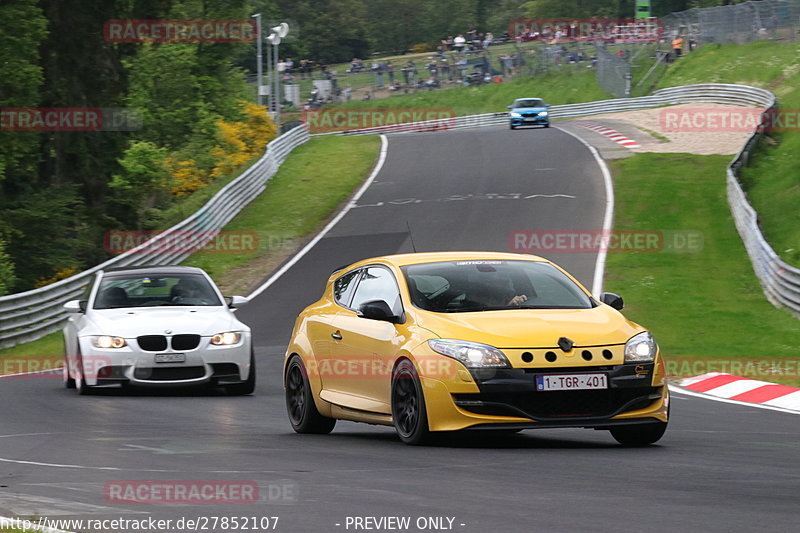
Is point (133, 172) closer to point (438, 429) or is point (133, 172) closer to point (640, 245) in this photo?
point (640, 245)

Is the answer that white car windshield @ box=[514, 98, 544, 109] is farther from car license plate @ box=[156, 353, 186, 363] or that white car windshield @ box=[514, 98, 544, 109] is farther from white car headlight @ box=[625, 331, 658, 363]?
white car headlight @ box=[625, 331, 658, 363]

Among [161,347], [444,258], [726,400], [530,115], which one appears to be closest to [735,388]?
[726,400]

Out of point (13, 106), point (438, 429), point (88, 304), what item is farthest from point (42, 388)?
point (13, 106)

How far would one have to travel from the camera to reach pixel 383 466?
29.6 feet

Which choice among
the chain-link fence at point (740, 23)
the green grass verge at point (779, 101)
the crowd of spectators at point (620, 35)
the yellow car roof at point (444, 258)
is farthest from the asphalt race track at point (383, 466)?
the crowd of spectators at point (620, 35)

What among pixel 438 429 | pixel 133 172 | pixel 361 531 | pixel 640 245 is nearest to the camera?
pixel 361 531

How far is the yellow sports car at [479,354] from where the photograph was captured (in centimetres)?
957

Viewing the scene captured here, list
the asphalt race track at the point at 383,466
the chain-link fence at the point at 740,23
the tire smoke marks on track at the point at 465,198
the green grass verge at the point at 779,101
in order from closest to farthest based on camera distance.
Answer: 1. the asphalt race track at the point at 383,466
2. the green grass verge at the point at 779,101
3. the tire smoke marks on track at the point at 465,198
4. the chain-link fence at the point at 740,23

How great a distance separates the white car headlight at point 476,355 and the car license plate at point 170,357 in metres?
6.36

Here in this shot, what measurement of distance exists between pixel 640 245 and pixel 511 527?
26.4 meters

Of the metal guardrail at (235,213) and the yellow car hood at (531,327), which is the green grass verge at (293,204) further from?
the yellow car hood at (531,327)

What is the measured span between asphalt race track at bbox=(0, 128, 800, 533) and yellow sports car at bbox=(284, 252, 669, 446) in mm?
267

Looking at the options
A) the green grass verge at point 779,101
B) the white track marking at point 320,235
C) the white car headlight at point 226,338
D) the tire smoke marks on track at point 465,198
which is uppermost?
the white car headlight at point 226,338

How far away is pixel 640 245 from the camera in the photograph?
1277 inches
